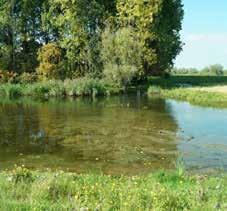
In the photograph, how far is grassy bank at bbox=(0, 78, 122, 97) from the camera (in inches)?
1859

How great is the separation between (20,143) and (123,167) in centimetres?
619

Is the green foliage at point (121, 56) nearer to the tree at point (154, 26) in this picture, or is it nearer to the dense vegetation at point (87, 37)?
the dense vegetation at point (87, 37)

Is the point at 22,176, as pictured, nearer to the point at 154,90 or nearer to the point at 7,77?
the point at 154,90

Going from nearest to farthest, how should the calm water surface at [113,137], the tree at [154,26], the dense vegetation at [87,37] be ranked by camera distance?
the calm water surface at [113,137] < the dense vegetation at [87,37] < the tree at [154,26]

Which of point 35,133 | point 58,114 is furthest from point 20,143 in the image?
point 58,114

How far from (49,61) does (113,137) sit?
33.8 m

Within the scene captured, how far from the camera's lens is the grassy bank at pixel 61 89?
155ft

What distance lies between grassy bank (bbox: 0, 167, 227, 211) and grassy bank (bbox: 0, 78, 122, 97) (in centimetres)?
3619

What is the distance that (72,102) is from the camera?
4112 cm

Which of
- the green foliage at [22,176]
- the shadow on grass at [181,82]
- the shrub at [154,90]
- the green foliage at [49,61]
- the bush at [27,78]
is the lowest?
the shrub at [154,90]

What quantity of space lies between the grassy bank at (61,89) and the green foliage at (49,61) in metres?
4.91

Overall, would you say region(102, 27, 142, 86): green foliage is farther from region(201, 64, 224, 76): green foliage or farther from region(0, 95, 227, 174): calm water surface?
region(201, 64, 224, 76): green foliage

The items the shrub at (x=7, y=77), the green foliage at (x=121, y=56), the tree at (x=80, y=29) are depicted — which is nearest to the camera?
the green foliage at (x=121, y=56)

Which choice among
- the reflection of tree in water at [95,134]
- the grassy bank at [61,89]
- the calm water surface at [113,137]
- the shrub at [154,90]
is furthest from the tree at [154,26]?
the calm water surface at [113,137]
